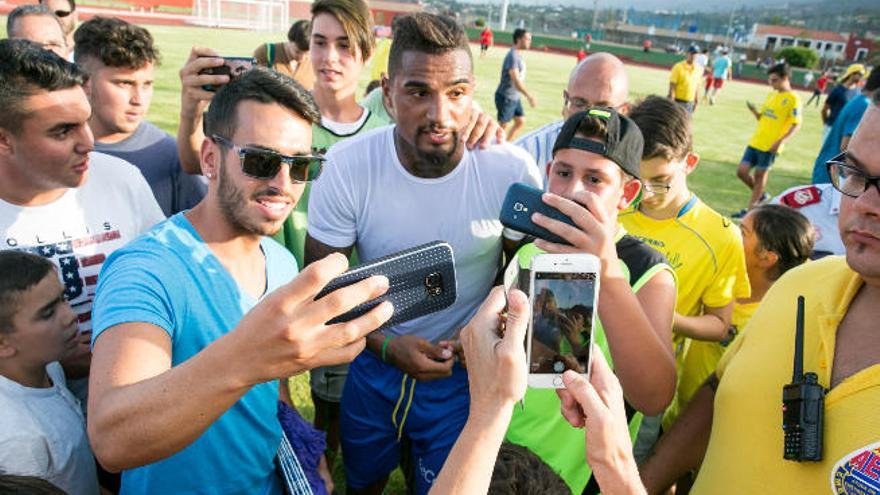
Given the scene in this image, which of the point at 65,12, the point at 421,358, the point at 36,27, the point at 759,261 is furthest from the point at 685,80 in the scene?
the point at 421,358

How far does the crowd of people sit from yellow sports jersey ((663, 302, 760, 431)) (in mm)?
20

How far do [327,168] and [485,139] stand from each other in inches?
34.3

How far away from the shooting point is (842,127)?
26.7 ft

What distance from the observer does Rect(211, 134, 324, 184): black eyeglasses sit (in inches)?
85.0

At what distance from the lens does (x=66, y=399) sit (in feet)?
7.82

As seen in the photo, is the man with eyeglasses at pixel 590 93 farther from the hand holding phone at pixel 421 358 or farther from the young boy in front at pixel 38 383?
the young boy in front at pixel 38 383

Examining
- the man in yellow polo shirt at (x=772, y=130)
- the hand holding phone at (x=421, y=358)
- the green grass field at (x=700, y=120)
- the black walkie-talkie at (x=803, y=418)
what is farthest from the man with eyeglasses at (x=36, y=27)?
the man in yellow polo shirt at (x=772, y=130)

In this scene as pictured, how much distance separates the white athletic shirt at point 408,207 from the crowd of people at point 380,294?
13 millimetres

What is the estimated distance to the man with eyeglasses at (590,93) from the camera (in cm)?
412

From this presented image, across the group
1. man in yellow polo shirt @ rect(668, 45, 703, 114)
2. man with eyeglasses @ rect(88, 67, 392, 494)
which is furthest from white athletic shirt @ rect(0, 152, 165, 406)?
man in yellow polo shirt @ rect(668, 45, 703, 114)

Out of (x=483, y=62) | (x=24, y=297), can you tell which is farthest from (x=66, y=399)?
(x=483, y=62)

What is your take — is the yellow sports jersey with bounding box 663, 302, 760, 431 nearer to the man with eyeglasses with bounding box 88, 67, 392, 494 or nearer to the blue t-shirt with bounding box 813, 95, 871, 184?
the man with eyeglasses with bounding box 88, 67, 392, 494

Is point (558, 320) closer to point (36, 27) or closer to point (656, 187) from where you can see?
point (656, 187)

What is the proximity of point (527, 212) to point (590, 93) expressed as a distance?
2.33m
